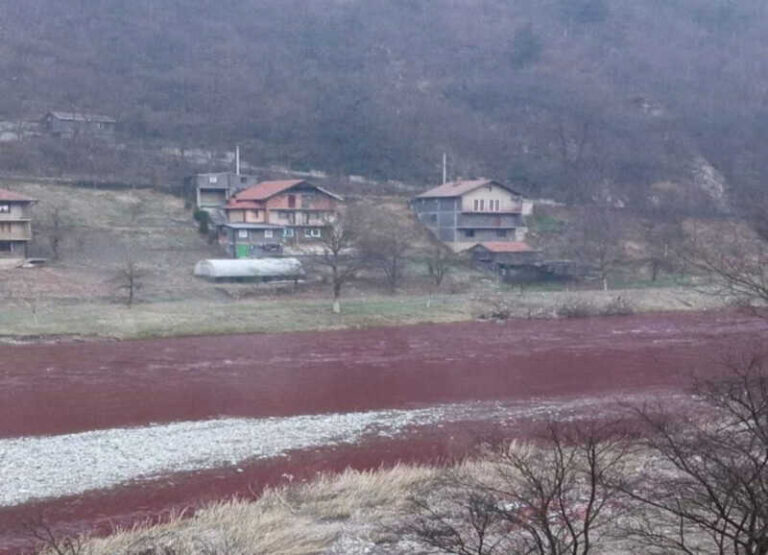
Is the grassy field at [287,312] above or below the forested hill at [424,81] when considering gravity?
below

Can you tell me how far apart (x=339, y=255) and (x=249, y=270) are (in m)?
4.42

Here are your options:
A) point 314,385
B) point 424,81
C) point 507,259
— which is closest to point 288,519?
point 314,385

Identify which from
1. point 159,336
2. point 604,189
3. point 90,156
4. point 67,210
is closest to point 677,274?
point 604,189

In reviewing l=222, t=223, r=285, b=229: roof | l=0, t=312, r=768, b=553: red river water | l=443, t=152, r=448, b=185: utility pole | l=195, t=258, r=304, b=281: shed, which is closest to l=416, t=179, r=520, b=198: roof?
l=222, t=223, r=285, b=229: roof

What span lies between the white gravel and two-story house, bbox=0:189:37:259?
23172mm

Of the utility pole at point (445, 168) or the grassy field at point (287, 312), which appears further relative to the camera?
the utility pole at point (445, 168)

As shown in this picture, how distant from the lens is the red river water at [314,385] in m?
12.2

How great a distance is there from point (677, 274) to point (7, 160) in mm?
34686

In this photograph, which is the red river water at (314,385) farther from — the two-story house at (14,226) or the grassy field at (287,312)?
the two-story house at (14,226)

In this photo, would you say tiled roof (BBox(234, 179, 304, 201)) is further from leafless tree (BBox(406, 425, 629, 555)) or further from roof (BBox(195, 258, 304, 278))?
leafless tree (BBox(406, 425, 629, 555))

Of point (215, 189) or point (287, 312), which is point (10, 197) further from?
point (287, 312)

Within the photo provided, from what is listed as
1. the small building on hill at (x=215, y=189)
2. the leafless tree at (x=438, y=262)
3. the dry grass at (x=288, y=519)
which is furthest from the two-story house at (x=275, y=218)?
the dry grass at (x=288, y=519)

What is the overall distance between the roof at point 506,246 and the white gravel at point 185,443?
78.8 ft

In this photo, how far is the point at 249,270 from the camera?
35.4m
